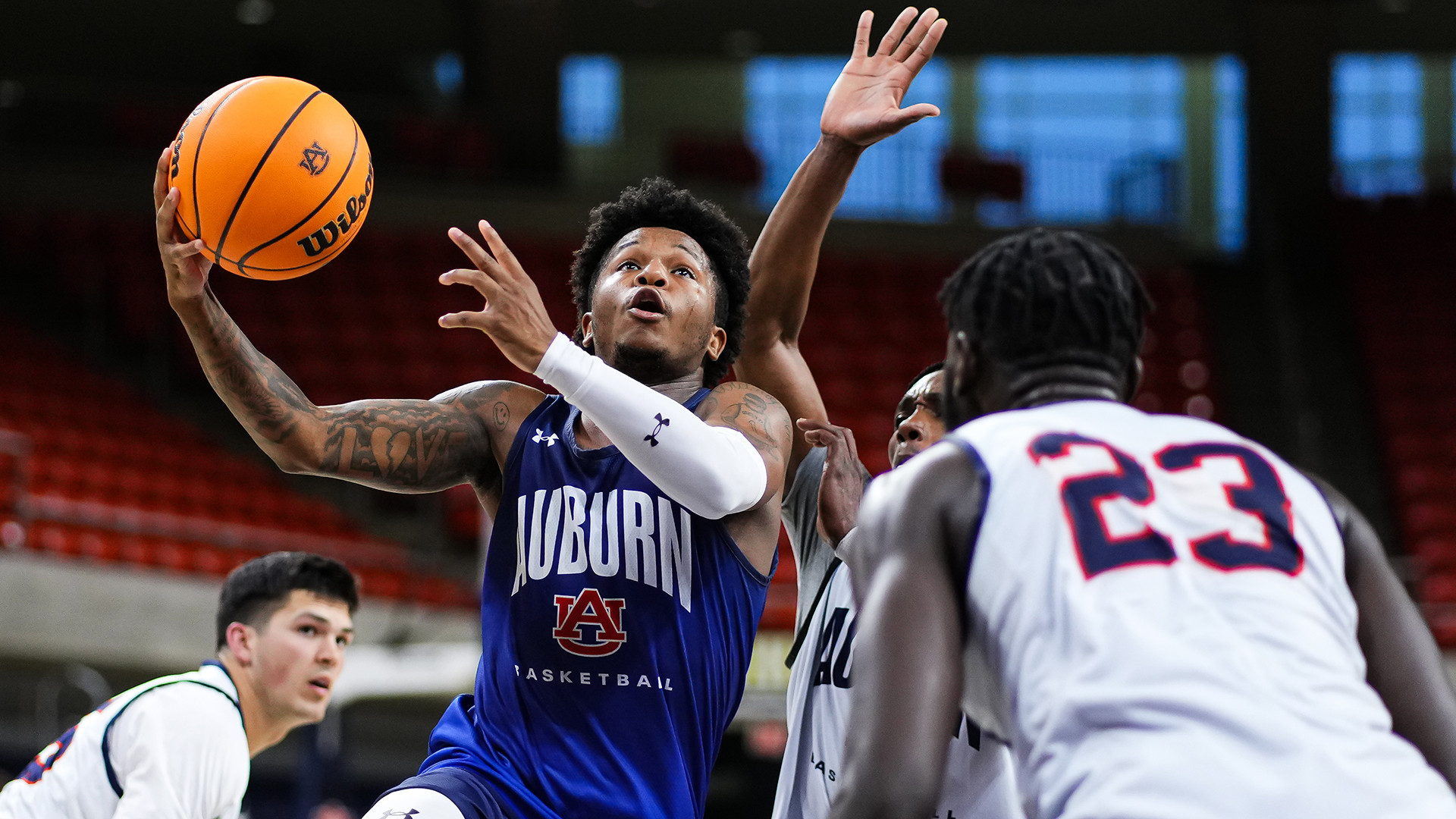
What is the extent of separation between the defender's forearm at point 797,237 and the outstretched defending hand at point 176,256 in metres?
1.31

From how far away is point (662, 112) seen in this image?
20.2 m

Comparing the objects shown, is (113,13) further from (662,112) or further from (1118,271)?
(1118,271)

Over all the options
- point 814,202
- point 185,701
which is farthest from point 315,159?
point 185,701

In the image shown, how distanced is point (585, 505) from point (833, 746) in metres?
0.74

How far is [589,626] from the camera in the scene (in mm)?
3008

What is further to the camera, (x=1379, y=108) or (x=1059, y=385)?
(x=1379, y=108)

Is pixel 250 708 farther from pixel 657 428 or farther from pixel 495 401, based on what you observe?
pixel 657 428

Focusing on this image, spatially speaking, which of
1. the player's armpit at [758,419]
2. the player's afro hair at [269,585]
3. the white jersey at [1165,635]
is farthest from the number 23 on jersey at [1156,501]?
the player's afro hair at [269,585]

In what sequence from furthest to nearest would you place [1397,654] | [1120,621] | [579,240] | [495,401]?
[579,240] < [495,401] < [1397,654] < [1120,621]

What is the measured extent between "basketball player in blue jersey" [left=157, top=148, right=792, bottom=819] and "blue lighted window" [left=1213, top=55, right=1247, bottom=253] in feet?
55.9

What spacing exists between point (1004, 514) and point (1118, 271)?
1.46 ft

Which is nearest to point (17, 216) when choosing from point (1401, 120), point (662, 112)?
point (662, 112)

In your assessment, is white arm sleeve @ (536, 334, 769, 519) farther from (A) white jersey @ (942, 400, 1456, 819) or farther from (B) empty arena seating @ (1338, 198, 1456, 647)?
(B) empty arena seating @ (1338, 198, 1456, 647)

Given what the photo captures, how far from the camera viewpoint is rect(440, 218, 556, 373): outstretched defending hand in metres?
2.76
